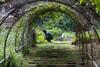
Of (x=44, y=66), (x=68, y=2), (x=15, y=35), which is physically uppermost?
(x=68, y=2)

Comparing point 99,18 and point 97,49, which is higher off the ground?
point 99,18

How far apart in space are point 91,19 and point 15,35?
3.78 m

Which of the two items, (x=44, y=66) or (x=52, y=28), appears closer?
(x=44, y=66)

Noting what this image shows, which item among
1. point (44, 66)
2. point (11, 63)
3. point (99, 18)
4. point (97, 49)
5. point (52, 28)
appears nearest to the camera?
point (11, 63)

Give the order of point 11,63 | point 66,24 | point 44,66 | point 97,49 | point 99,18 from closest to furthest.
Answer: point 11,63
point 99,18
point 44,66
point 97,49
point 66,24

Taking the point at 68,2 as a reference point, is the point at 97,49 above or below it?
below

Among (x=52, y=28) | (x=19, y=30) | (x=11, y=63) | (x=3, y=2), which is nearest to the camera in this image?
(x=3, y=2)

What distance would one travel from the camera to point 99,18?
32.9ft

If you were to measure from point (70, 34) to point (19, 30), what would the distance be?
15270 mm

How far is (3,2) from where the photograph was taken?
28.5 feet

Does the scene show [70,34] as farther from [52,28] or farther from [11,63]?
[11,63]

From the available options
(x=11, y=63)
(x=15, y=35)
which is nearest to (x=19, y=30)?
(x=15, y=35)

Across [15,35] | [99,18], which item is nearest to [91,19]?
[99,18]

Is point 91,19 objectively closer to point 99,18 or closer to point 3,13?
point 99,18
